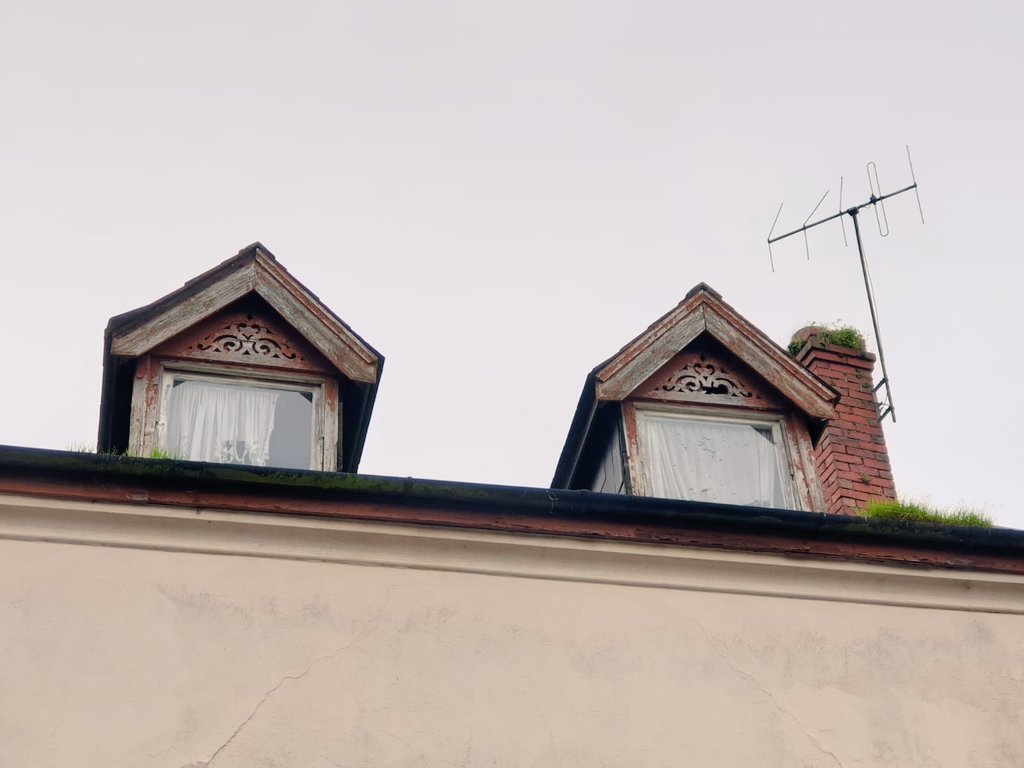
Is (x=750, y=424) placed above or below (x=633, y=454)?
above

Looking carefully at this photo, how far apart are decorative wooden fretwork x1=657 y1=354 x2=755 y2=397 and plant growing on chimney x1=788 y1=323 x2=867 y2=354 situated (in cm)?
217

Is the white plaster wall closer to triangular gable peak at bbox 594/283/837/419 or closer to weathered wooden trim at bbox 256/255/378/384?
weathered wooden trim at bbox 256/255/378/384

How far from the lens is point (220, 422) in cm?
927

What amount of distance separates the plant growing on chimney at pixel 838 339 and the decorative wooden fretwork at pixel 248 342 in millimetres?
4841

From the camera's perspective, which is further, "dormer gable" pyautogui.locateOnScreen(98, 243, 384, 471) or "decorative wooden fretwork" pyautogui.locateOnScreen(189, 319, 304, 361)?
"decorative wooden fretwork" pyautogui.locateOnScreen(189, 319, 304, 361)

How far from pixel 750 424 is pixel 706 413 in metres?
0.37

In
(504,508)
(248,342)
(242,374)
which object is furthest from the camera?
(248,342)

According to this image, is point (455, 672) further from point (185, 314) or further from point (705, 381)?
point (705, 381)

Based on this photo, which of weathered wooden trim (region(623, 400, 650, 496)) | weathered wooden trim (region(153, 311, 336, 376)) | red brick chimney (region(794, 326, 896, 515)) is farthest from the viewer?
red brick chimney (region(794, 326, 896, 515))

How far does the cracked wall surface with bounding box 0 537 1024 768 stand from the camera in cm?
741

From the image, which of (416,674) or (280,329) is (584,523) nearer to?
(416,674)

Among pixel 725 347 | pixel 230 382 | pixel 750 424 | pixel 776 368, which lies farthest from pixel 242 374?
pixel 776 368

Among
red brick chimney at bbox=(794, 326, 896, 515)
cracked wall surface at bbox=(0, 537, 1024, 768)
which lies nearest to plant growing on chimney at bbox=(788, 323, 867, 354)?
red brick chimney at bbox=(794, 326, 896, 515)

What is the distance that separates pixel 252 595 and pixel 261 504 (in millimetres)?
589
